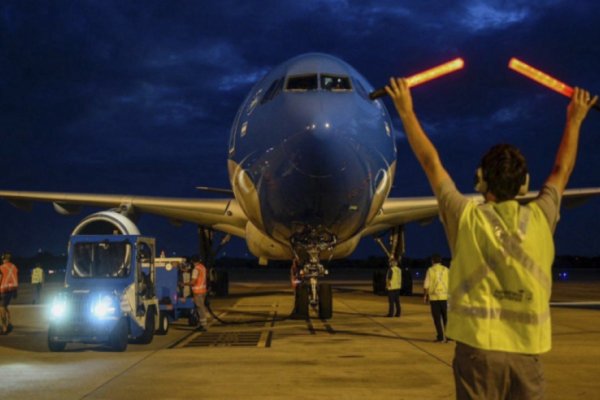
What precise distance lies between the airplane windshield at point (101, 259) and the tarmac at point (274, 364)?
1.30m

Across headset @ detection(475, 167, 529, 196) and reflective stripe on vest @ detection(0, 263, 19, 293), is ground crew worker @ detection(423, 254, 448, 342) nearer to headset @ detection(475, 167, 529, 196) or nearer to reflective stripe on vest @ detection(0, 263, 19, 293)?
reflective stripe on vest @ detection(0, 263, 19, 293)

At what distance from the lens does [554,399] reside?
667cm

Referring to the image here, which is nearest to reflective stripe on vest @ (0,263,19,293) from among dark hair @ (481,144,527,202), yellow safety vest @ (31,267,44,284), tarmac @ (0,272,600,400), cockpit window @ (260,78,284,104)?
tarmac @ (0,272,600,400)

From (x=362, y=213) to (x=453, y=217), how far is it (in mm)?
Answer: 8869

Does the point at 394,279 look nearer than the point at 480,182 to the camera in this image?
No

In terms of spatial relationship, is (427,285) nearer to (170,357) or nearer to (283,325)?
(283,325)

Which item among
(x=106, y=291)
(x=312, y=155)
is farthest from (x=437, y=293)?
(x=106, y=291)

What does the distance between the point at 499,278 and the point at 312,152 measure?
7361mm

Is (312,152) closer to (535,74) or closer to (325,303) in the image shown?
(325,303)

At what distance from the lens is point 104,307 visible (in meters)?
10.8

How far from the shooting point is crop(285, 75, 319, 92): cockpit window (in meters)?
10.9

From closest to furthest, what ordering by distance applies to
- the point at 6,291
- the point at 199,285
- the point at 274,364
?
the point at 274,364
the point at 199,285
the point at 6,291

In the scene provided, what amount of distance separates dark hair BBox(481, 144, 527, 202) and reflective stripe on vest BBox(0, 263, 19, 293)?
13170 millimetres

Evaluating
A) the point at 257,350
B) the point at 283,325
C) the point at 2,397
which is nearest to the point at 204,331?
the point at 283,325
